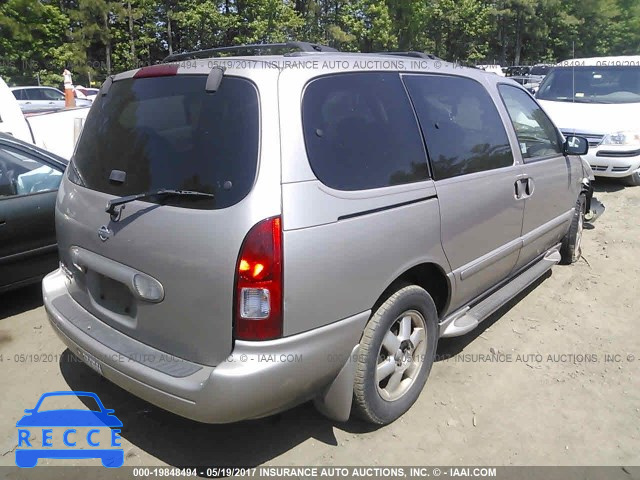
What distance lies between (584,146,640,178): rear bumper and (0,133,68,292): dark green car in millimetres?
7304

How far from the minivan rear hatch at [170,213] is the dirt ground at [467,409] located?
0.72 metres

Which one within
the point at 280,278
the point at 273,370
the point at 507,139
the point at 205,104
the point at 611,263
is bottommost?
the point at 611,263

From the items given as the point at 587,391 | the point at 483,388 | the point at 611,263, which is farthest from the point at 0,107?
the point at 611,263

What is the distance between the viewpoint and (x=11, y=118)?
19.6ft

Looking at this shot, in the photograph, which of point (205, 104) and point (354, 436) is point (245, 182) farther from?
point (354, 436)

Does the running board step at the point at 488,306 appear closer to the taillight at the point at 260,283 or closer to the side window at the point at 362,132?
the side window at the point at 362,132

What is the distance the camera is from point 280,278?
206 centimetres

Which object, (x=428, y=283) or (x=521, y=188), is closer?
(x=428, y=283)

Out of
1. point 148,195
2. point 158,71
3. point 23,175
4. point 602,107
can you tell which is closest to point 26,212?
point 23,175

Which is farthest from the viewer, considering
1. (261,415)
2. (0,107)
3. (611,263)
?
(0,107)

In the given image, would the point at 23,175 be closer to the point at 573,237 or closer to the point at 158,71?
the point at 158,71

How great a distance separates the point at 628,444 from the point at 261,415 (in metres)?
1.96

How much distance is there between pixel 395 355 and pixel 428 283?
0.50 metres

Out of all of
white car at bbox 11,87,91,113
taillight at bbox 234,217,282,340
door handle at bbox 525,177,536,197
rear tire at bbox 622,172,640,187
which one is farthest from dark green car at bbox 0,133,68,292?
white car at bbox 11,87,91,113
